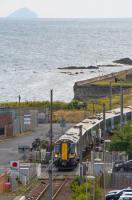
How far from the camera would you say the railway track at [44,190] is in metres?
28.6

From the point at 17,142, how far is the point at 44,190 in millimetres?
14970

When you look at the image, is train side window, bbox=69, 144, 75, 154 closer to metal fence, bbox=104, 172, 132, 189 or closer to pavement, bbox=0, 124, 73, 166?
pavement, bbox=0, 124, 73, 166

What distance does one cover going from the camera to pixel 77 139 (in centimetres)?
3653

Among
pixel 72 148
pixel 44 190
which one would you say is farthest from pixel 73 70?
pixel 44 190

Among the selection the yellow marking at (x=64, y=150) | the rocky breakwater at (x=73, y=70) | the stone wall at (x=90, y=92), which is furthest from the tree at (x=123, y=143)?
the rocky breakwater at (x=73, y=70)

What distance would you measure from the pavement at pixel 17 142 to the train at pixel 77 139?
2429mm

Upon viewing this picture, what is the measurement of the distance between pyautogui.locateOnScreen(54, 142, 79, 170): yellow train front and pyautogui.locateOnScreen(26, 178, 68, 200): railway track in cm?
218

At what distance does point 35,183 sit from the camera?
32219 mm

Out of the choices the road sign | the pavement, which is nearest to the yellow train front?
the pavement

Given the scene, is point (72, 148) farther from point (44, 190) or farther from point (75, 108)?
point (75, 108)

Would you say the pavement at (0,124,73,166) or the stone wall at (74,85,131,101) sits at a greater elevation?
the stone wall at (74,85,131,101)

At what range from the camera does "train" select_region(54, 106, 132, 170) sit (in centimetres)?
3528

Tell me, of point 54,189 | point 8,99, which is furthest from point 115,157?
point 8,99

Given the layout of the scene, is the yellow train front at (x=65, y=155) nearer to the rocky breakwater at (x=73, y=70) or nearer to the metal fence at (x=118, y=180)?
the metal fence at (x=118, y=180)
